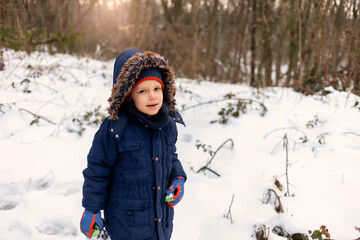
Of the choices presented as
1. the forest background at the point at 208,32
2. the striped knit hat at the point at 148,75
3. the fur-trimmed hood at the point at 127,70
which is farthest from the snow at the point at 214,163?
the striped knit hat at the point at 148,75

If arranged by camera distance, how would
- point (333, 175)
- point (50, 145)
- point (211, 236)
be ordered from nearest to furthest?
point (211, 236) < point (333, 175) < point (50, 145)

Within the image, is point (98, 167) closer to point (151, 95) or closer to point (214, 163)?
point (151, 95)

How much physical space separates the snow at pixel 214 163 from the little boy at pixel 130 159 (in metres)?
0.79

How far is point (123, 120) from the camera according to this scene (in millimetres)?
1414

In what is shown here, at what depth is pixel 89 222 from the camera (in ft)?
4.63

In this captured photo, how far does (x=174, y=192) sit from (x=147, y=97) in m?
0.66

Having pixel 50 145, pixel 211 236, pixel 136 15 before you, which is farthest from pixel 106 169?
pixel 136 15

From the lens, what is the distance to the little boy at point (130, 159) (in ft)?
4.60

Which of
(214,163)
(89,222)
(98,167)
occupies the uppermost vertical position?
(98,167)

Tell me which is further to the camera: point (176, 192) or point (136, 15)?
point (136, 15)

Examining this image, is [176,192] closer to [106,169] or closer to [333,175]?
[106,169]

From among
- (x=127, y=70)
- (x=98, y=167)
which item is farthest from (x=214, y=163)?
(x=127, y=70)

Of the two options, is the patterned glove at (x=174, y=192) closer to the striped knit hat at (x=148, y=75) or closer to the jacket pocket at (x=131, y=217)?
the jacket pocket at (x=131, y=217)

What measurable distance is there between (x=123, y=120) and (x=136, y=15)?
8.47 meters
